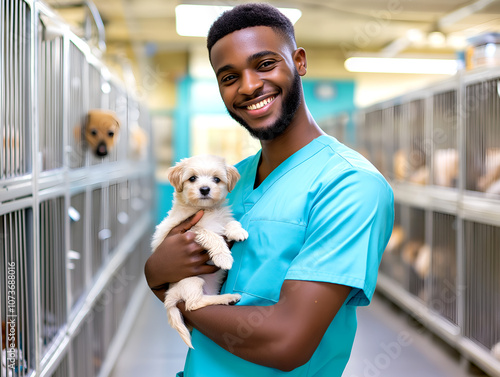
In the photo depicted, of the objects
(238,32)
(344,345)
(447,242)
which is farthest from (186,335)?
(447,242)

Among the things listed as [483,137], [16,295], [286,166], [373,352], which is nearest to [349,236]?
[286,166]

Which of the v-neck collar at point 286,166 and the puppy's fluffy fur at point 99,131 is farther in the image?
the puppy's fluffy fur at point 99,131

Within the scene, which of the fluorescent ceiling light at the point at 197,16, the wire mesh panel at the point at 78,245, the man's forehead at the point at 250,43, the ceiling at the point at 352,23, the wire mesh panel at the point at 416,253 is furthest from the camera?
the ceiling at the point at 352,23

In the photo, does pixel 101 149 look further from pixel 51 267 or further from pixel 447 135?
pixel 447 135

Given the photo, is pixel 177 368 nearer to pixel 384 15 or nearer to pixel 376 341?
pixel 376 341

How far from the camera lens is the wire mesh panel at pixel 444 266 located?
3.53 meters

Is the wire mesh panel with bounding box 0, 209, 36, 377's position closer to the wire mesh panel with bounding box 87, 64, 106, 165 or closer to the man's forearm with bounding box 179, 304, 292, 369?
the man's forearm with bounding box 179, 304, 292, 369

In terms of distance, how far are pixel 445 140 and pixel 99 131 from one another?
103 inches

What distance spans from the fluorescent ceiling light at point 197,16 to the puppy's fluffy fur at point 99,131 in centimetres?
325

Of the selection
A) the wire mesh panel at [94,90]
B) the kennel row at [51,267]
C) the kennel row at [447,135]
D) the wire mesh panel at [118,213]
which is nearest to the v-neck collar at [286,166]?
the kennel row at [51,267]

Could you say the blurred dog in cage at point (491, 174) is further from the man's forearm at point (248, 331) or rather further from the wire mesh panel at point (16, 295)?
the wire mesh panel at point (16, 295)

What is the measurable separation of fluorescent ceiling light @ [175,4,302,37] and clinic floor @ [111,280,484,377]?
3.46 meters

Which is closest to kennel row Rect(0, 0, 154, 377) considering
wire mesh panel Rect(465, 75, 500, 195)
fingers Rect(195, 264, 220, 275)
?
fingers Rect(195, 264, 220, 275)

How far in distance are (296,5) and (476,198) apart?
4588 millimetres
